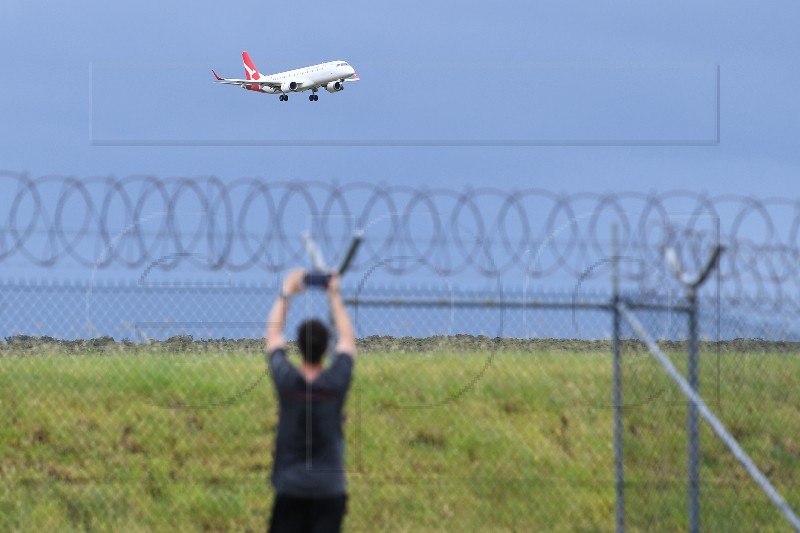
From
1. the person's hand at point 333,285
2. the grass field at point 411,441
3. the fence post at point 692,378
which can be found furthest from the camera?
the grass field at point 411,441

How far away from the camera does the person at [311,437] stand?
7.23 m

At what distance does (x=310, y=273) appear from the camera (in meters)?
8.29

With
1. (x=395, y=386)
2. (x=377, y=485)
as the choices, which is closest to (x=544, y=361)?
(x=395, y=386)

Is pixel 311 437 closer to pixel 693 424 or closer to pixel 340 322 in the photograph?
pixel 340 322

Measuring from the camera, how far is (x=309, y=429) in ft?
23.8

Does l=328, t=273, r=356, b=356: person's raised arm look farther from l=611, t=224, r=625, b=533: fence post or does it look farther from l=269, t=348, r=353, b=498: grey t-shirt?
l=611, t=224, r=625, b=533: fence post

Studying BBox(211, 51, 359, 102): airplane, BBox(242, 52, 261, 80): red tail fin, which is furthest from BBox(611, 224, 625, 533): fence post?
BBox(242, 52, 261, 80): red tail fin

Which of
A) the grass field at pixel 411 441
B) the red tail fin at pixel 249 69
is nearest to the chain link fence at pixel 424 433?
the grass field at pixel 411 441

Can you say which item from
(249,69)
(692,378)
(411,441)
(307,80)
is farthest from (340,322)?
Answer: (249,69)

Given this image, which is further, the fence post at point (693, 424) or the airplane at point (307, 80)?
the airplane at point (307, 80)

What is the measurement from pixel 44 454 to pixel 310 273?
5.49 metres

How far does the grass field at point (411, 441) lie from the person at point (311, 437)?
3852 mm

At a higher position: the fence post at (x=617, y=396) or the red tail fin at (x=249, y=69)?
the red tail fin at (x=249, y=69)

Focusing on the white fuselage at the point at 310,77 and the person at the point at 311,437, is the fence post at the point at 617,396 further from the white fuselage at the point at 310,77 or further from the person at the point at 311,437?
the white fuselage at the point at 310,77
